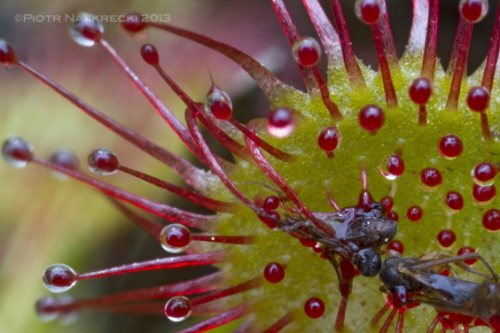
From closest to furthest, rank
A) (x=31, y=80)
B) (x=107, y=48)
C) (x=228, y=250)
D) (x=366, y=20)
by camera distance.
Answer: (x=366, y=20), (x=107, y=48), (x=228, y=250), (x=31, y=80)

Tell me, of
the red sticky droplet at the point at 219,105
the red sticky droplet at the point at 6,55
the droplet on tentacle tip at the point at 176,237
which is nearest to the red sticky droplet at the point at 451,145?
the red sticky droplet at the point at 219,105

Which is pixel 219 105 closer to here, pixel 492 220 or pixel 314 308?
pixel 314 308

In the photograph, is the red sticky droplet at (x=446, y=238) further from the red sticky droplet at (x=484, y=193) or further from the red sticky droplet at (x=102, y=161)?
the red sticky droplet at (x=102, y=161)

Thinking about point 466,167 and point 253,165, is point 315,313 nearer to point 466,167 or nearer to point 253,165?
point 253,165

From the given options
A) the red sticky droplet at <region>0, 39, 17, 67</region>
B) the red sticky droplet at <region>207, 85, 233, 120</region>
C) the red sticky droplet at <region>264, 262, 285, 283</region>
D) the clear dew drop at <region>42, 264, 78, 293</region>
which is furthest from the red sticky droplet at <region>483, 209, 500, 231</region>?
the red sticky droplet at <region>0, 39, 17, 67</region>

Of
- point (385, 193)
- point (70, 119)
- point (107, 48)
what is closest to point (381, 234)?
point (385, 193)

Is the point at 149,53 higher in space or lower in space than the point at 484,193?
higher

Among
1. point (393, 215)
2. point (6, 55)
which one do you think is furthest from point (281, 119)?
point (6, 55)

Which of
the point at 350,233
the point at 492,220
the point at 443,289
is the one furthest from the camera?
the point at 492,220
